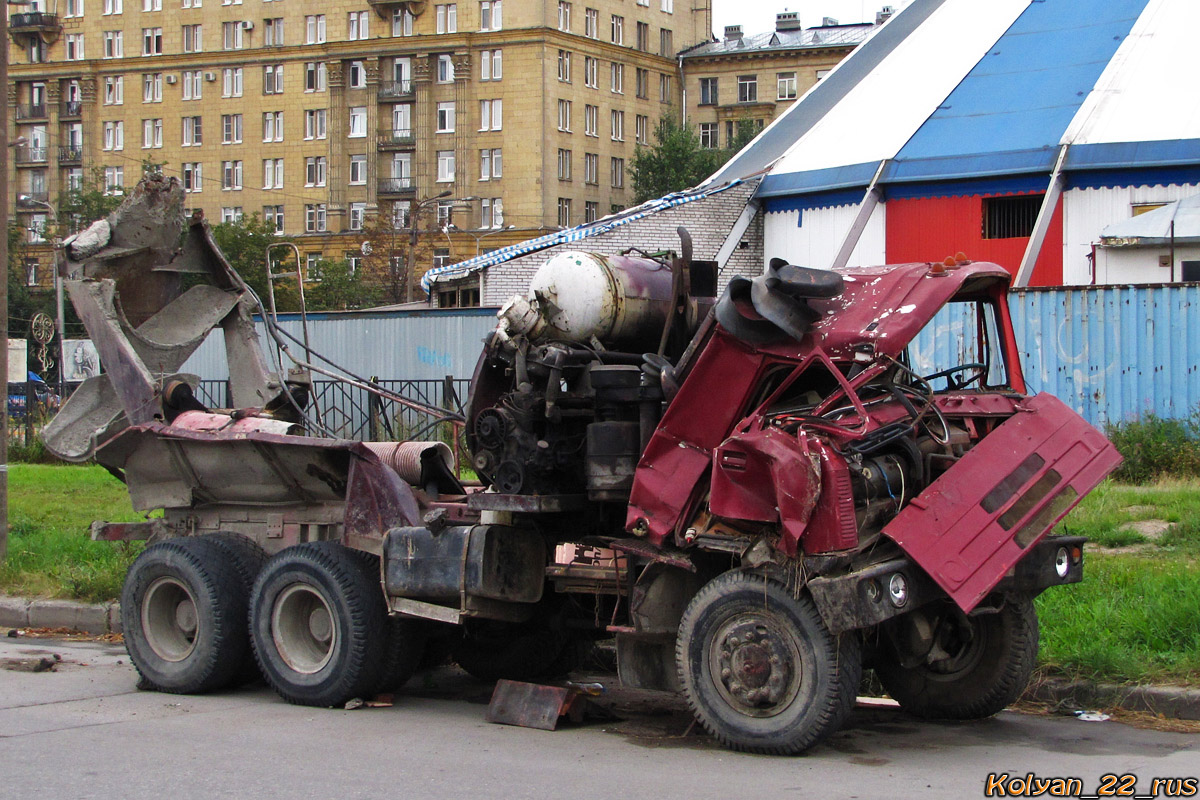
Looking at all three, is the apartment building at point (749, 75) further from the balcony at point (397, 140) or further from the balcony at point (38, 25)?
the balcony at point (38, 25)

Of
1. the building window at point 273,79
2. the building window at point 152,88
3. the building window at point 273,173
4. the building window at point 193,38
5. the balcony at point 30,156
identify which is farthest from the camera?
the balcony at point 30,156

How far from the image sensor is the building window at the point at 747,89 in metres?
85.1

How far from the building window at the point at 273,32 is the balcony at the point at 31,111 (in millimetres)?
17432

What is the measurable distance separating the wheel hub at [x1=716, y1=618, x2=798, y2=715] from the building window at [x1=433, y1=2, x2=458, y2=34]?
2932 inches

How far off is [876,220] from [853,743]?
1662 centimetres

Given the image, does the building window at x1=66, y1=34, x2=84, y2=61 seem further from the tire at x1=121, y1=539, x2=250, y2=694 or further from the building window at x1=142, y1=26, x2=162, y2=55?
the tire at x1=121, y1=539, x2=250, y2=694

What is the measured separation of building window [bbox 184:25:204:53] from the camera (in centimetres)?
8181

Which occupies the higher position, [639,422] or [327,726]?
[639,422]

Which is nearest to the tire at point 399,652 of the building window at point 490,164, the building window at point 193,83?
the building window at point 490,164

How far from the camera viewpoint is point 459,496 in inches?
346

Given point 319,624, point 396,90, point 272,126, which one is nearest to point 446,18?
point 396,90

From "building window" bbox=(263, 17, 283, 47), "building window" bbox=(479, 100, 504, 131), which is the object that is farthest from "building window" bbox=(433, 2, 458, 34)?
"building window" bbox=(263, 17, 283, 47)

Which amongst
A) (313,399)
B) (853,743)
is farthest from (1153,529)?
(313,399)

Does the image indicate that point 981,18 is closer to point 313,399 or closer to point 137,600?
point 313,399
